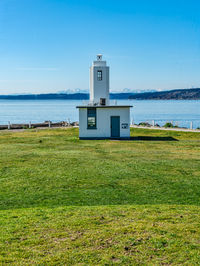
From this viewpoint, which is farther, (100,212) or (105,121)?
(105,121)

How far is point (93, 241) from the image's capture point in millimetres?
5844

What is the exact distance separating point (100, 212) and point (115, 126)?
20551 mm

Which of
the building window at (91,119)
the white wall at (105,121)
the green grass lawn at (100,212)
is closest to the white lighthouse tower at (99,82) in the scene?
the white wall at (105,121)

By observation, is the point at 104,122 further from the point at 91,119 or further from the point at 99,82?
the point at 99,82

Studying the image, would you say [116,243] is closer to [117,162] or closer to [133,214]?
[133,214]

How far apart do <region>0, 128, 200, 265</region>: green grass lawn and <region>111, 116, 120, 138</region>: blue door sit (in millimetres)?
12194

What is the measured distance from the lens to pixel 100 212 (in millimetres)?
7652

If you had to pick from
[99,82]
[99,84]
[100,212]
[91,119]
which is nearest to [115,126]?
[91,119]

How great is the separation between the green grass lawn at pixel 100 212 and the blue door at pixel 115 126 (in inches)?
480

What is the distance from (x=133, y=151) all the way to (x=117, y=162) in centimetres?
427

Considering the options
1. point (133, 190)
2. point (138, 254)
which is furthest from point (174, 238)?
point (133, 190)

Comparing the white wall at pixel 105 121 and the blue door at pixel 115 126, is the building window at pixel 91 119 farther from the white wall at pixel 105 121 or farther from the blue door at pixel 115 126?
the blue door at pixel 115 126

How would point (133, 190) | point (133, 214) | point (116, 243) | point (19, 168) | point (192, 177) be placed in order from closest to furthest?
1. point (116, 243)
2. point (133, 214)
3. point (133, 190)
4. point (192, 177)
5. point (19, 168)

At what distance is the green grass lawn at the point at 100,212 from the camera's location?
5.39 m
